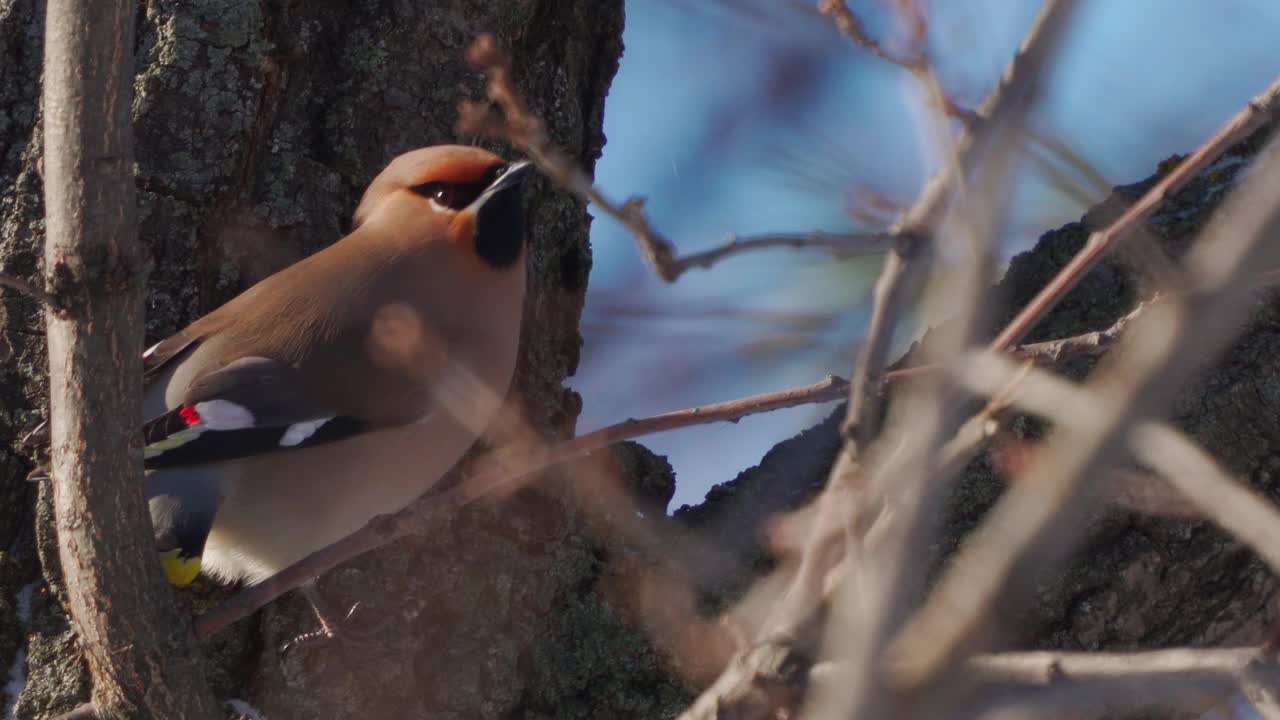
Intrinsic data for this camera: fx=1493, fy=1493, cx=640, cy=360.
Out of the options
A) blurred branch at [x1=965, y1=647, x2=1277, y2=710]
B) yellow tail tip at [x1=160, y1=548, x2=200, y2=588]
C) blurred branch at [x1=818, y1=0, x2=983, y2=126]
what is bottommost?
yellow tail tip at [x1=160, y1=548, x2=200, y2=588]

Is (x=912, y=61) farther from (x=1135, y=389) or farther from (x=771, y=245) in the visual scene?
(x=1135, y=389)

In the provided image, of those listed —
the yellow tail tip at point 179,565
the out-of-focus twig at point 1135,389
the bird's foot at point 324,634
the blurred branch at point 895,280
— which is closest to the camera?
the out-of-focus twig at point 1135,389

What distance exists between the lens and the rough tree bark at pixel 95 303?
2.01m

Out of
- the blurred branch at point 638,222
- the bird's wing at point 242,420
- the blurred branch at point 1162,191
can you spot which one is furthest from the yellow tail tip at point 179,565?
the blurred branch at point 1162,191

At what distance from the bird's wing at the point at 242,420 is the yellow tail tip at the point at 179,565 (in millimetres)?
148

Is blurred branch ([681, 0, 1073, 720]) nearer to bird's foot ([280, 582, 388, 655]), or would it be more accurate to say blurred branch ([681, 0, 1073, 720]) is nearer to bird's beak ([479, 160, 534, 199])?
bird's foot ([280, 582, 388, 655])

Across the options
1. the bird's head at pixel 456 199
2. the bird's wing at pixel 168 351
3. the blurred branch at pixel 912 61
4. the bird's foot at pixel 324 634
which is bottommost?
the bird's foot at pixel 324 634

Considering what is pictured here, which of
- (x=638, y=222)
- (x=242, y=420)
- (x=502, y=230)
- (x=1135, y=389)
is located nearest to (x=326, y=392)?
(x=242, y=420)

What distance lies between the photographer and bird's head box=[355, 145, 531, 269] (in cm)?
288

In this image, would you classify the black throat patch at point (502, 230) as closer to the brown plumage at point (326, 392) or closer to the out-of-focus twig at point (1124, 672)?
the brown plumage at point (326, 392)

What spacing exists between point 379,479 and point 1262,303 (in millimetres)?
1616

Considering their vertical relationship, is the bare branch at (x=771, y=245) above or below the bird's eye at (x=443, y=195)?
below

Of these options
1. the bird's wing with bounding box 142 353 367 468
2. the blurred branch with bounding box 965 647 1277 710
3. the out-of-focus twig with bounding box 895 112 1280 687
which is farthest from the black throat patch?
the out-of-focus twig with bounding box 895 112 1280 687

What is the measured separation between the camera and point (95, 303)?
2.03 meters
